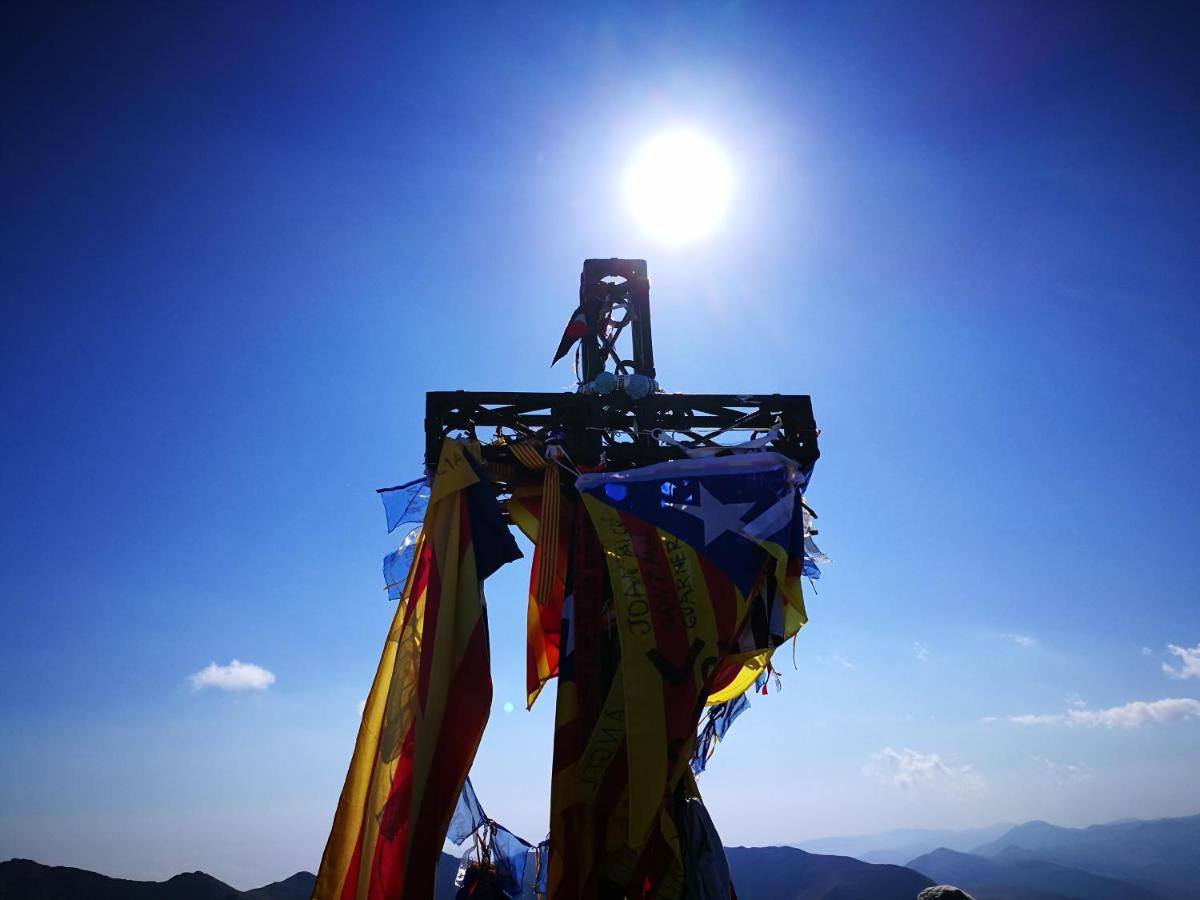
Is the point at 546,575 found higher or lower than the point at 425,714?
higher

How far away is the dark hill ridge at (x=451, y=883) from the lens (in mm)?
54094

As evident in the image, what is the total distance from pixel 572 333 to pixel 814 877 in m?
172

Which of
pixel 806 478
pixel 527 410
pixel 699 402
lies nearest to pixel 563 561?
pixel 527 410

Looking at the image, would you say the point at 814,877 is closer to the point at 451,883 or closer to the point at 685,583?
the point at 451,883

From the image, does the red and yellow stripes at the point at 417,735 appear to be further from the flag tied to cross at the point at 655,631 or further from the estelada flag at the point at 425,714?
the flag tied to cross at the point at 655,631

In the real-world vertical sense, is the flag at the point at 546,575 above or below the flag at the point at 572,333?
below

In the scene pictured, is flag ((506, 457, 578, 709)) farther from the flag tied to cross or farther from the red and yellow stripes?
the red and yellow stripes

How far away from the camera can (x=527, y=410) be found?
9.10m

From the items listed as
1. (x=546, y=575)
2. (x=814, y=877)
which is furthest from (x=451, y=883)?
(x=814, y=877)

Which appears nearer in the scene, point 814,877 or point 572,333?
point 572,333

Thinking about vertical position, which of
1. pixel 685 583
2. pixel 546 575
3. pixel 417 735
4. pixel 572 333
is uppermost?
pixel 572 333

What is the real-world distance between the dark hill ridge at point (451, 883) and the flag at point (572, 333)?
2175cm

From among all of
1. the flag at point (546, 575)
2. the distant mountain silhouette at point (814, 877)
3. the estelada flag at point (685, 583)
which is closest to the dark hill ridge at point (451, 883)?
the distant mountain silhouette at point (814, 877)

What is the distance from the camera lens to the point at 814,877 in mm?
147625
